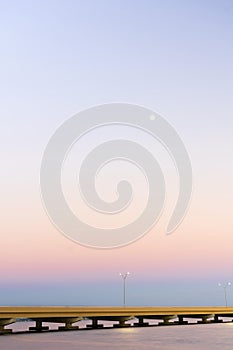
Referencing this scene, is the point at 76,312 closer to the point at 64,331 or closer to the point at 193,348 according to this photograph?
the point at 64,331

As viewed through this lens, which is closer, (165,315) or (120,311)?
(120,311)

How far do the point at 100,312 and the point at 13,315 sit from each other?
78.2ft

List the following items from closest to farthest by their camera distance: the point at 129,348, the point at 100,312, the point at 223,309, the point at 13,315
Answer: the point at 129,348 < the point at 13,315 < the point at 100,312 < the point at 223,309

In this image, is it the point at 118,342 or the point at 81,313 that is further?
the point at 81,313

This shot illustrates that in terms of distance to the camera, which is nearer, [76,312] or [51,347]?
[51,347]

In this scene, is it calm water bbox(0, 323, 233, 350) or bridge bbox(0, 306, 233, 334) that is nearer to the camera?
calm water bbox(0, 323, 233, 350)

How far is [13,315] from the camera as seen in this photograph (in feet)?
298

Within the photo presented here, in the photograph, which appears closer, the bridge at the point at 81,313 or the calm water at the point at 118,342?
the calm water at the point at 118,342

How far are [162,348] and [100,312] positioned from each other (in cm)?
4394

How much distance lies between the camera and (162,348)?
65625mm

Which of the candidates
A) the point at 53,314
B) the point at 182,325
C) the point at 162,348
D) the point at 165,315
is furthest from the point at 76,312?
the point at 182,325

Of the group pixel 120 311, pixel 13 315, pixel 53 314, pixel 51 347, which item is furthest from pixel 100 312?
pixel 51 347

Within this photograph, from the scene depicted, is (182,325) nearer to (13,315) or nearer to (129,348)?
→ (13,315)

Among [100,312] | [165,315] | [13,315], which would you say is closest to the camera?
[13,315]
